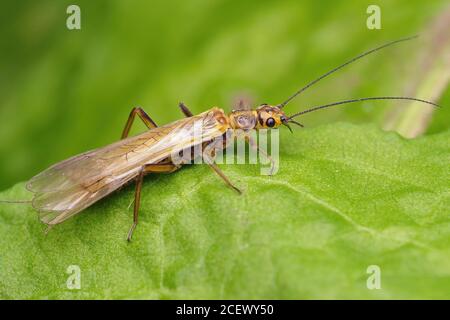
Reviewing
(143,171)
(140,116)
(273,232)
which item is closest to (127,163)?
(143,171)

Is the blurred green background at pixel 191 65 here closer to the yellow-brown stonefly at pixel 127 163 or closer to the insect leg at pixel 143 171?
the yellow-brown stonefly at pixel 127 163

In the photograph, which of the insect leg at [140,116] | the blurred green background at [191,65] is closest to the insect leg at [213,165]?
the insect leg at [140,116]

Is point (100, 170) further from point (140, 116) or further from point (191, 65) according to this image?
point (191, 65)

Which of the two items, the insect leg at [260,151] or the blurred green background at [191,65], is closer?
the insect leg at [260,151]

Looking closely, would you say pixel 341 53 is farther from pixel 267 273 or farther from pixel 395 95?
pixel 267 273

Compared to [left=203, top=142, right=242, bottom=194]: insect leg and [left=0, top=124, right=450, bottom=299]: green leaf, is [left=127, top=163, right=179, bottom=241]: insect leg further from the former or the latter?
[left=203, top=142, right=242, bottom=194]: insect leg

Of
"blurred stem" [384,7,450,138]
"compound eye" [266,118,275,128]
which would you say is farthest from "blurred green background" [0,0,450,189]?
"compound eye" [266,118,275,128]
